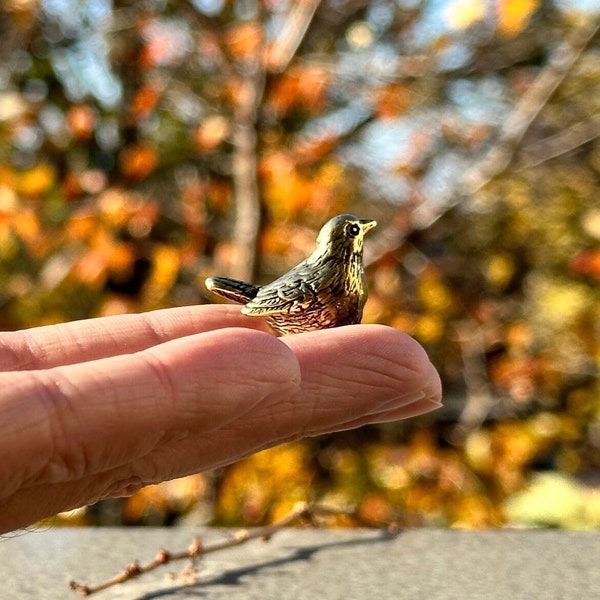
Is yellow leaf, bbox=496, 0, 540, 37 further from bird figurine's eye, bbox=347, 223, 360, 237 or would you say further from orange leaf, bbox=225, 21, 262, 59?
bird figurine's eye, bbox=347, 223, 360, 237

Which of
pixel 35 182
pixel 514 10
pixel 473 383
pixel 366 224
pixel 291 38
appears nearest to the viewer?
pixel 366 224

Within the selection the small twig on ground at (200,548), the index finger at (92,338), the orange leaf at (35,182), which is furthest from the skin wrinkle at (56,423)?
the orange leaf at (35,182)

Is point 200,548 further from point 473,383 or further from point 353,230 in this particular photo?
point 473,383

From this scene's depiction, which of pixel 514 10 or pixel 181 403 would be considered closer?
pixel 181 403

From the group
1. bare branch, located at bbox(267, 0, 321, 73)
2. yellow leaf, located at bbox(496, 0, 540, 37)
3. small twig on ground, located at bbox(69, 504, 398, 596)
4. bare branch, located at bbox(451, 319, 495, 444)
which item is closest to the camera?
small twig on ground, located at bbox(69, 504, 398, 596)

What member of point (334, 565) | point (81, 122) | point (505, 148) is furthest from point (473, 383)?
point (334, 565)

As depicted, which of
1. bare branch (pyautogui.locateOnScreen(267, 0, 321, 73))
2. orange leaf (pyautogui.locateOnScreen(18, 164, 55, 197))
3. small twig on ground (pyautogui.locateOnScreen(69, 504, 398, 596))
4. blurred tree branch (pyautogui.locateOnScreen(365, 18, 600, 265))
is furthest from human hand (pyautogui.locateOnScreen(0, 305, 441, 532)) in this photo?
orange leaf (pyautogui.locateOnScreen(18, 164, 55, 197))

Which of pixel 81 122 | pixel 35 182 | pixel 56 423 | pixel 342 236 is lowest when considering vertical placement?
pixel 56 423

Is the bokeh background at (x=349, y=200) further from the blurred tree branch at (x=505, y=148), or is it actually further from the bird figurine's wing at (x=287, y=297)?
the bird figurine's wing at (x=287, y=297)
